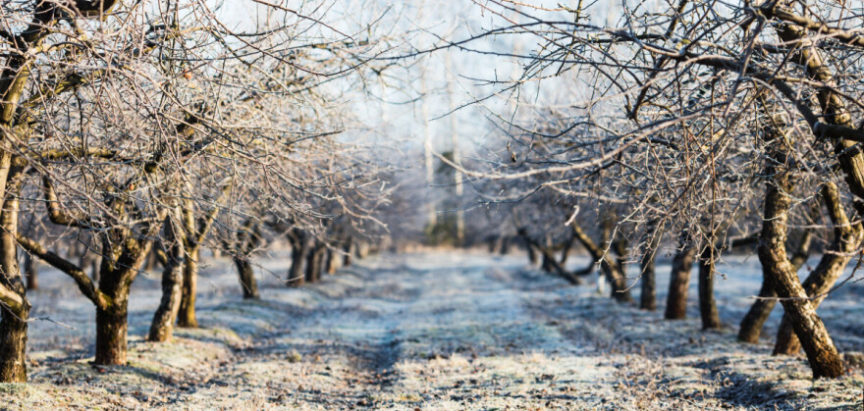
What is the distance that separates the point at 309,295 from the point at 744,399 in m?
21.3

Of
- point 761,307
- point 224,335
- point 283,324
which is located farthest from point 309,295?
point 761,307

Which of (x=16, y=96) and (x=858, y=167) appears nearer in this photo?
(x=858, y=167)

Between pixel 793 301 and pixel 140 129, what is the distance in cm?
828

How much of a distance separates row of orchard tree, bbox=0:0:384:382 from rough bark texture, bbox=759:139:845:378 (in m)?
5.66

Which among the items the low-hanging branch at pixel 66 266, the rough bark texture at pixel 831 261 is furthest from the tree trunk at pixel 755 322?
the low-hanging branch at pixel 66 266

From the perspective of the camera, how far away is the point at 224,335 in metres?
15.6

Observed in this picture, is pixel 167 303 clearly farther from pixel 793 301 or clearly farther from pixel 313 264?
pixel 313 264

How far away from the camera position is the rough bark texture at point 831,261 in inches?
349

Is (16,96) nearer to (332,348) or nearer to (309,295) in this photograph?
(332,348)

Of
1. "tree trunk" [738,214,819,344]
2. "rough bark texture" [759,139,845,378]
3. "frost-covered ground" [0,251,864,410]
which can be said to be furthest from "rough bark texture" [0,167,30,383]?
"tree trunk" [738,214,819,344]

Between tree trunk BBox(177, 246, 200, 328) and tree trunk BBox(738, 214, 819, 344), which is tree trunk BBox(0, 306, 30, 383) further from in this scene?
tree trunk BBox(738, 214, 819, 344)

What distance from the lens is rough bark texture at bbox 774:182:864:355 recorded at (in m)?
8.87

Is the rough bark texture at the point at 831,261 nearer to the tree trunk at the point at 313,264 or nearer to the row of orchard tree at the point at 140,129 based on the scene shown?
the row of orchard tree at the point at 140,129

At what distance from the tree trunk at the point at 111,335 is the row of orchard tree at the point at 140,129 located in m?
0.02
